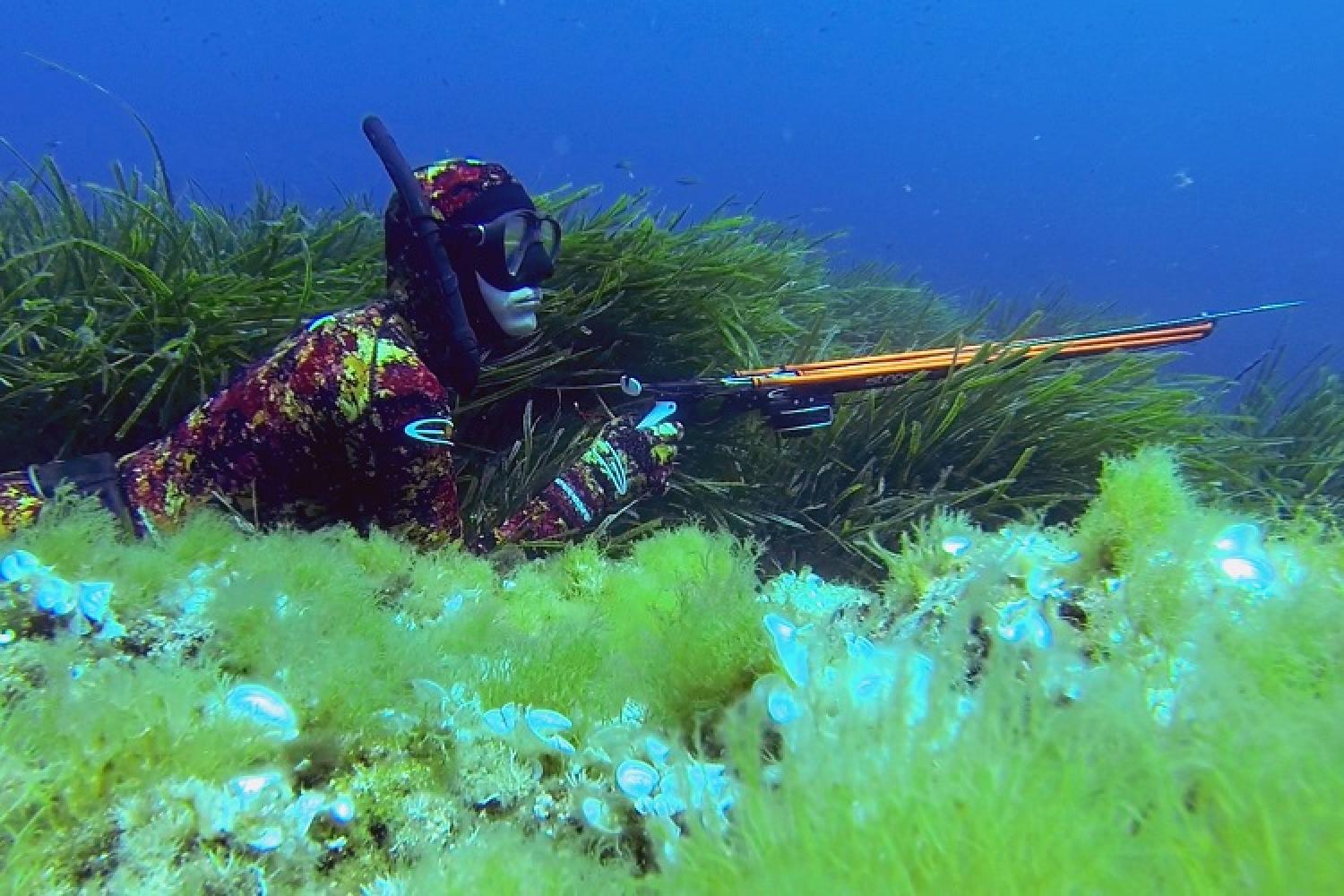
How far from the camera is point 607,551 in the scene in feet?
12.1

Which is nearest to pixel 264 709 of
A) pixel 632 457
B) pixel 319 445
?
pixel 319 445

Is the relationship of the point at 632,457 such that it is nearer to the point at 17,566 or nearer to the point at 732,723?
the point at 17,566

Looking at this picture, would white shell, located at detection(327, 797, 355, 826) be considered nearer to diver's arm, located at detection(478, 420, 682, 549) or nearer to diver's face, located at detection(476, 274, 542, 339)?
diver's arm, located at detection(478, 420, 682, 549)

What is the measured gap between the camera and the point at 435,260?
3.04m

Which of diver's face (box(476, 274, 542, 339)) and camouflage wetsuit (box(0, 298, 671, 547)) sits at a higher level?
diver's face (box(476, 274, 542, 339))

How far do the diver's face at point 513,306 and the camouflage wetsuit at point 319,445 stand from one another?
1.16 ft

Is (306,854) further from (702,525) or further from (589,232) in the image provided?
(589,232)

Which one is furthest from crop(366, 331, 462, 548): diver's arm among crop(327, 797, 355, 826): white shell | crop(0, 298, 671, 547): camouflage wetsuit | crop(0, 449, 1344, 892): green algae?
crop(327, 797, 355, 826): white shell

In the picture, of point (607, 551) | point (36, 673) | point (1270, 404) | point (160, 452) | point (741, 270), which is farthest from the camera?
point (1270, 404)

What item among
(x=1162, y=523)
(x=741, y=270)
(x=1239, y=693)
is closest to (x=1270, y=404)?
(x=741, y=270)

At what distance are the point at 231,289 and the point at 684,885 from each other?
12.7 ft

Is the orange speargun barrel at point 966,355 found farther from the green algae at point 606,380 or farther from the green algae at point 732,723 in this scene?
the green algae at point 732,723

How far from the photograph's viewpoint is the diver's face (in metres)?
3.25

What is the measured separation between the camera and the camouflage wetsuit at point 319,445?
289 cm
